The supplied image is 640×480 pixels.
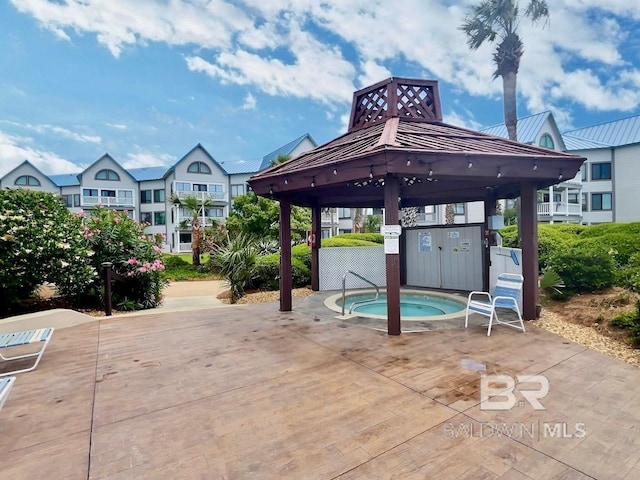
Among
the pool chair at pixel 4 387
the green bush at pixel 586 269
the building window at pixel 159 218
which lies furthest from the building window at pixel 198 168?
the pool chair at pixel 4 387

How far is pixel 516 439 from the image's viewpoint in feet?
8.20

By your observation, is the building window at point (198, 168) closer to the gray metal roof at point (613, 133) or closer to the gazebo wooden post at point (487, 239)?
the gazebo wooden post at point (487, 239)

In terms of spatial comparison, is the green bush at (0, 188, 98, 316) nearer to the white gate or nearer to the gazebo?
the gazebo

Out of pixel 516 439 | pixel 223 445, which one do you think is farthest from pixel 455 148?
pixel 223 445

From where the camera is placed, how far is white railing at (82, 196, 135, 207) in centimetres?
3531

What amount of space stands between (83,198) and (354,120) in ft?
123

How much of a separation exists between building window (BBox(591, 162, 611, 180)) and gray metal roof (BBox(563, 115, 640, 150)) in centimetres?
137

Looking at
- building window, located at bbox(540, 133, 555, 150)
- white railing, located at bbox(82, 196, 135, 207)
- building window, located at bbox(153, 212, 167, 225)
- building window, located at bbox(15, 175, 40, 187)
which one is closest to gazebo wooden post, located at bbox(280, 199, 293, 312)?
building window, located at bbox(540, 133, 555, 150)

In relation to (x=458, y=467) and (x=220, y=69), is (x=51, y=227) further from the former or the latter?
(x=220, y=69)

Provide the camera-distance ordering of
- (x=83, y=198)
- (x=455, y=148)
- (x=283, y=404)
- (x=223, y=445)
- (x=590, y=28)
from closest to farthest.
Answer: (x=223, y=445) < (x=283, y=404) < (x=455, y=148) < (x=590, y=28) < (x=83, y=198)

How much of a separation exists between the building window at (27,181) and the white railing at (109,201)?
239 inches

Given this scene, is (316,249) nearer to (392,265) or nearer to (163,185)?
(392,265)

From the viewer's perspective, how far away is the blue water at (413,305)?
7605 mm

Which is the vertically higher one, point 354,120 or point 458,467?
point 354,120
